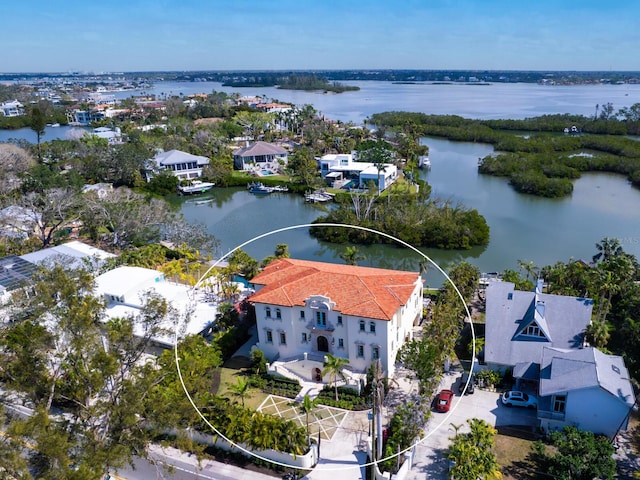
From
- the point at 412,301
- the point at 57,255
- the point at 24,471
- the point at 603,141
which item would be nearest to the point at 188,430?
the point at 24,471

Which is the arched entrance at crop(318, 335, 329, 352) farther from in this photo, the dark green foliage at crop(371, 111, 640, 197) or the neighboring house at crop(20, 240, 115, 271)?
the dark green foliage at crop(371, 111, 640, 197)

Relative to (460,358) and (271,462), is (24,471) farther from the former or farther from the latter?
(460,358)

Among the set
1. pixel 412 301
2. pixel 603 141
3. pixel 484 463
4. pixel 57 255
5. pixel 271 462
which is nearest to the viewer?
pixel 484 463

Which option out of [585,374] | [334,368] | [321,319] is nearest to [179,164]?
[321,319]

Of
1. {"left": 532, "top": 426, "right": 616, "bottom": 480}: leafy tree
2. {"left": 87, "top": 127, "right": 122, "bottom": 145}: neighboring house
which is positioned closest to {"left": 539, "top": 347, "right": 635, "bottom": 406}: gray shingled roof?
{"left": 532, "top": 426, "right": 616, "bottom": 480}: leafy tree

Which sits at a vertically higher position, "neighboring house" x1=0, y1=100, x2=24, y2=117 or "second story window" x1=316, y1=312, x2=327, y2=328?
"neighboring house" x1=0, y1=100, x2=24, y2=117

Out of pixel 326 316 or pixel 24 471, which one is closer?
pixel 24 471

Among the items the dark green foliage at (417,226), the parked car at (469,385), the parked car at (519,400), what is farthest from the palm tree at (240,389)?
the dark green foliage at (417,226)
